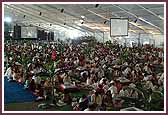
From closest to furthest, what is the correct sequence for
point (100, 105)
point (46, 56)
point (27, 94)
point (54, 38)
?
point (100, 105) < point (27, 94) < point (46, 56) < point (54, 38)

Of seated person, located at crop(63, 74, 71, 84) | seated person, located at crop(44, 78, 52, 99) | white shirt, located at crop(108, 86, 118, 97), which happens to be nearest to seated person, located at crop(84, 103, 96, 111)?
white shirt, located at crop(108, 86, 118, 97)

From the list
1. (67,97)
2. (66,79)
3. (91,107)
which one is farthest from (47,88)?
(91,107)

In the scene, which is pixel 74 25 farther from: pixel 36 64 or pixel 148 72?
pixel 148 72

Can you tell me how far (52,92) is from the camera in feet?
12.3

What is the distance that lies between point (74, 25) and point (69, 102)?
162cm

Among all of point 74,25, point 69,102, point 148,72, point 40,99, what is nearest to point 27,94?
point 40,99

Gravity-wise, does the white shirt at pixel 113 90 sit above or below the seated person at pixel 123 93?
above

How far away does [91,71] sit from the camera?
15.6ft

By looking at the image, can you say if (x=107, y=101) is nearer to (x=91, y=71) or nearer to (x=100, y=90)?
(x=100, y=90)

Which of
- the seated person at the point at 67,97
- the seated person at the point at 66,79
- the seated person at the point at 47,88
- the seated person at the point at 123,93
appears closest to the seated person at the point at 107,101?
the seated person at the point at 123,93

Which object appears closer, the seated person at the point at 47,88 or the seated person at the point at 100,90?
the seated person at the point at 100,90

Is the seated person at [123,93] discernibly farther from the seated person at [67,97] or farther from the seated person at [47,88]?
the seated person at [47,88]

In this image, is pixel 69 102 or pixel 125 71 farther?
pixel 125 71

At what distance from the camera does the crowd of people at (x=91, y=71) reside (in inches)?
144
